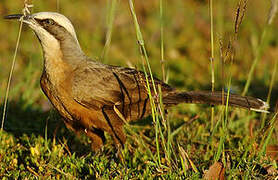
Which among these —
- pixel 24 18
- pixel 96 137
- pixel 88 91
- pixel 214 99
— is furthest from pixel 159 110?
pixel 24 18

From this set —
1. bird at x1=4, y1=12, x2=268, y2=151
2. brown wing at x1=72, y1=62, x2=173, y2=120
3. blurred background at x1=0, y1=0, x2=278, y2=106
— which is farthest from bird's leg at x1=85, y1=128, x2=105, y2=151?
blurred background at x1=0, y1=0, x2=278, y2=106

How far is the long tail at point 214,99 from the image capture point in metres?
4.07

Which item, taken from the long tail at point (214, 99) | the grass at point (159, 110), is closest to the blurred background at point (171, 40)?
the grass at point (159, 110)

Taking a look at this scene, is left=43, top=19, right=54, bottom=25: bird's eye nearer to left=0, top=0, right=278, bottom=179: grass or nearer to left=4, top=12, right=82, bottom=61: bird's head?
left=4, top=12, right=82, bottom=61: bird's head

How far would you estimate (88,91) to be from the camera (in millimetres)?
4141

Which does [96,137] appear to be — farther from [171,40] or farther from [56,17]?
[171,40]

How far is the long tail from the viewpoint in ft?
13.4

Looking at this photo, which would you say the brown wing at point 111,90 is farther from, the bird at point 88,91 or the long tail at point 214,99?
the long tail at point 214,99

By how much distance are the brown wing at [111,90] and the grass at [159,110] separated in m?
0.30

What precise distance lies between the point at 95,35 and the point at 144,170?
4748 mm

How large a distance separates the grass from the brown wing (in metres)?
0.30

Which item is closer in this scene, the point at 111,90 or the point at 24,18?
the point at 24,18

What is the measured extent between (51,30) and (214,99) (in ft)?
5.73

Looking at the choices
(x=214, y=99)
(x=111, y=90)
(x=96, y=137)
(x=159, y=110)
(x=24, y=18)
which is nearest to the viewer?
(x=159, y=110)
